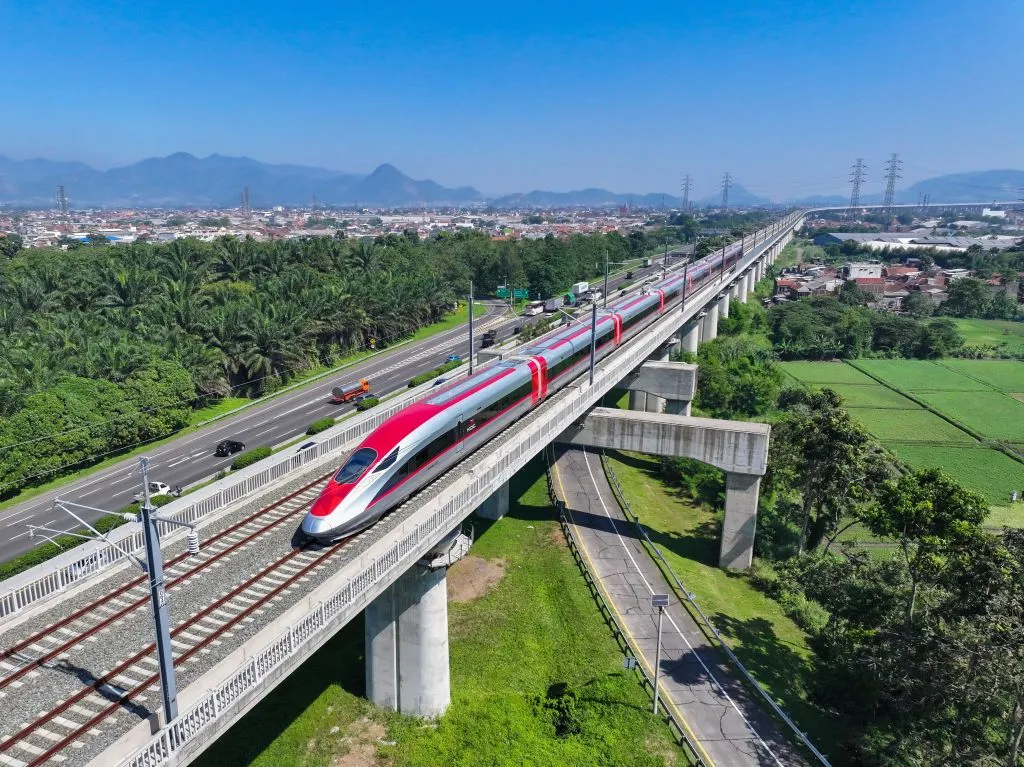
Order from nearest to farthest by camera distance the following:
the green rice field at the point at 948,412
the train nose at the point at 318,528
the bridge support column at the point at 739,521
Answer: the train nose at the point at 318,528
the bridge support column at the point at 739,521
the green rice field at the point at 948,412

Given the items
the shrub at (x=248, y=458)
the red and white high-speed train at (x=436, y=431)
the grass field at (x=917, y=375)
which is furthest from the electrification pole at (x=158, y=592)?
the grass field at (x=917, y=375)

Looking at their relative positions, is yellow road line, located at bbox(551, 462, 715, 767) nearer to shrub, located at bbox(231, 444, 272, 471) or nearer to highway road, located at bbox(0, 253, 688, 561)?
shrub, located at bbox(231, 444, 272, 471)

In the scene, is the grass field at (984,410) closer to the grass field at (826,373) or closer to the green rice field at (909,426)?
the green rice field at (909,426)

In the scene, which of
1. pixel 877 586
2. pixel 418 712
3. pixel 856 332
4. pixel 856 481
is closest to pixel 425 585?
pixel 418 712

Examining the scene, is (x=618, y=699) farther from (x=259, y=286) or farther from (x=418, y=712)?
(x=259, y=286)

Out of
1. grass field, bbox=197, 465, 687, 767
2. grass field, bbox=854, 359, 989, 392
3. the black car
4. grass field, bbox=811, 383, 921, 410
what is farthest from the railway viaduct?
grass field, bbox=854, 359, 989, 392

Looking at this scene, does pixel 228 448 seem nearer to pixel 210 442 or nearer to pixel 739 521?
pixel 210 442
